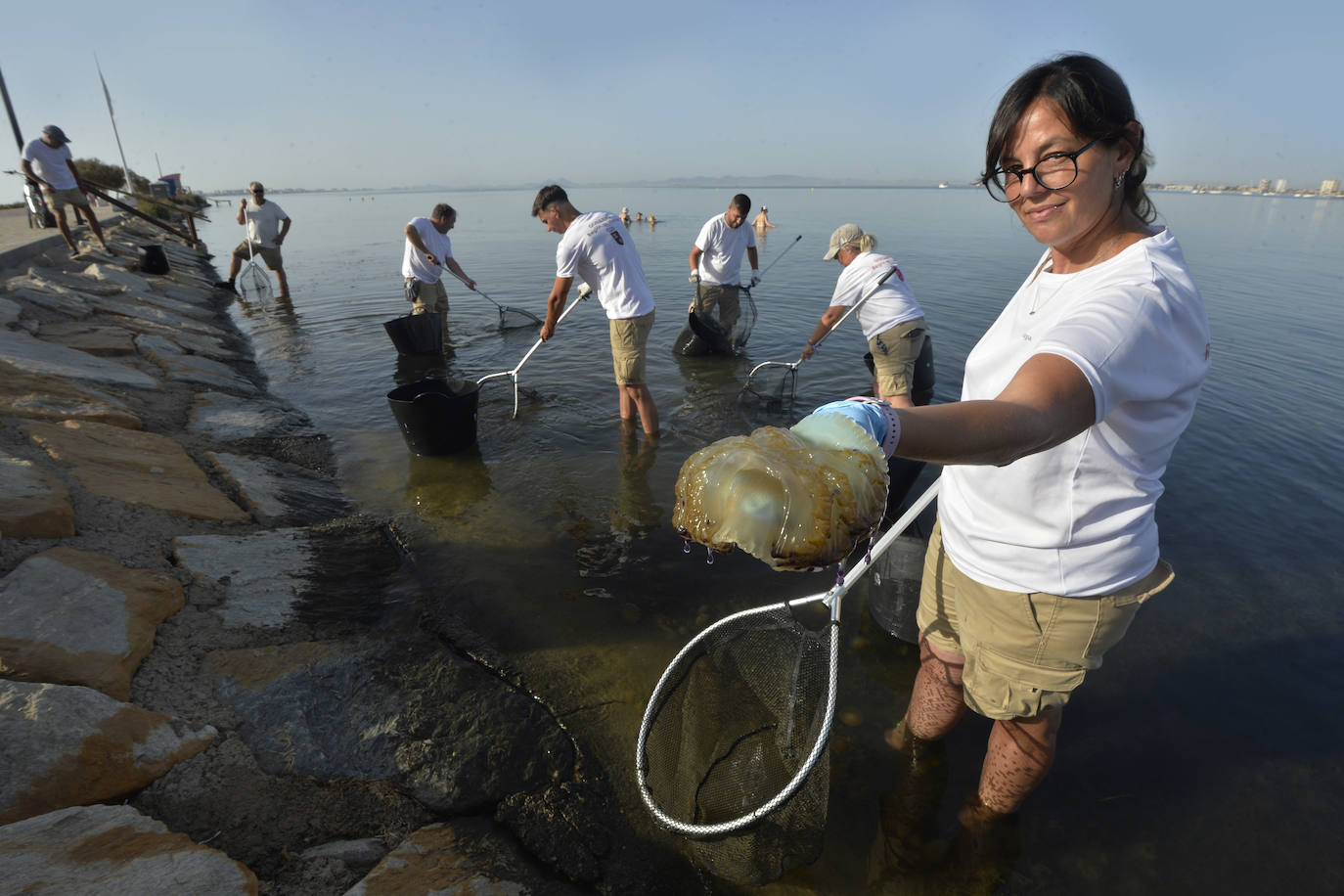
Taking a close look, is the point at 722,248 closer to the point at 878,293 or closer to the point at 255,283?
the point at 878,293

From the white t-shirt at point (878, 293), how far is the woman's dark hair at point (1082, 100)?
468 cm

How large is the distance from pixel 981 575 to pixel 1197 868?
223cm

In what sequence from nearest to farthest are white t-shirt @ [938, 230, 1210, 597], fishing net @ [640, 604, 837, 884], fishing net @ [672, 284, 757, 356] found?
white t-shirt @ [938, 230, 1210, 597] < fishing net @ [640, 604, 837, 884] < fishing net @ [672, 284, 757, 356]

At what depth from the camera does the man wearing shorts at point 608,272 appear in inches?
231

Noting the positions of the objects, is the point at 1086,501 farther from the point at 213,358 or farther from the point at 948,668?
the point at 213,358

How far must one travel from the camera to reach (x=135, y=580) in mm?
2916

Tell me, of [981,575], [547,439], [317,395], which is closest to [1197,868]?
[981,575]

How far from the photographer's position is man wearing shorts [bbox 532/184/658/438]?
19.3 feet

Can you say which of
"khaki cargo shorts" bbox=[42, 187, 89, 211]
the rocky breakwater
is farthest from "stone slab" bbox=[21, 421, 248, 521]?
"khaki cargo shorts" bbox=[42, 187, 89, 211]

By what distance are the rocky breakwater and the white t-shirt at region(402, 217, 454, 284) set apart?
5443 millimetres

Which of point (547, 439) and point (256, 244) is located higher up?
point (256, 244)

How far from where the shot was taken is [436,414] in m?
Answer: 5.77

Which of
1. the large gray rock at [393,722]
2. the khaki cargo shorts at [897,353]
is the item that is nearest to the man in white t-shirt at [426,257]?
the khaki cargo shorts at [897,353]

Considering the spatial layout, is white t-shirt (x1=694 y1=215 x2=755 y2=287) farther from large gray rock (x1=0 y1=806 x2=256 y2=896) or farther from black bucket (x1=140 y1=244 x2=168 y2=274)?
black bucket (x1=140 y1=244 x2=168 y2=274)
